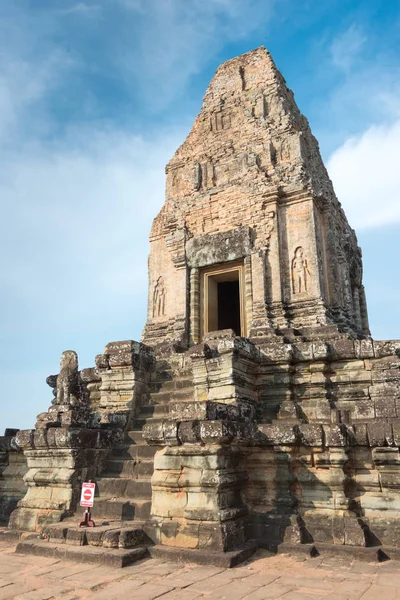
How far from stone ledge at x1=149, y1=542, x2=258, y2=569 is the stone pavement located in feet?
0.32

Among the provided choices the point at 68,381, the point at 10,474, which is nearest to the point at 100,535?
the point at 68,381

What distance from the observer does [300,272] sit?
11.8m

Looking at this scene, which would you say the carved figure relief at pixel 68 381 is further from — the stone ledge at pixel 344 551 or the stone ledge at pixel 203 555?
the stone ledge at pixel 344 551

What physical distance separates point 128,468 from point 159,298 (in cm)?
668

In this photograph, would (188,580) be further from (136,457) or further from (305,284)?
(305,284)

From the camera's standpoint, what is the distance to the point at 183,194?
47.0 feet

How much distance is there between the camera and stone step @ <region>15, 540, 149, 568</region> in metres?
5.53

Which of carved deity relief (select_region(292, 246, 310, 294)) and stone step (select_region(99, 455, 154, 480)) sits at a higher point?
carved deity relief (select_region(292, 246, 310, 294))

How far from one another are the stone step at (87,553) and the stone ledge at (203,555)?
0.24 metres

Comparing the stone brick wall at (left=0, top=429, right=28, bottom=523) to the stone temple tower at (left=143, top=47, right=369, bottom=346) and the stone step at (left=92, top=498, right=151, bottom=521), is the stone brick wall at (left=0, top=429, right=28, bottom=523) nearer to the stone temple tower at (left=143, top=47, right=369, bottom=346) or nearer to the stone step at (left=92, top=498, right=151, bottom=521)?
the stone step at (left=92, top=498, right=151, bottom=521)

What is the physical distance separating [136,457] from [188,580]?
3310 mm

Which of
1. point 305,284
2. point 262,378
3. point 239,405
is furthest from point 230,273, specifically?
point 239,405

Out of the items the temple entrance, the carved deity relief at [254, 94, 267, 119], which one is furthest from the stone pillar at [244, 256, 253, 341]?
the carved deity relief at [254, 94, 267, 119]

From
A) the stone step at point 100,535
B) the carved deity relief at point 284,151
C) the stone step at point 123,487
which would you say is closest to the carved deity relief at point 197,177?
the carved deity relief at point 284,151
